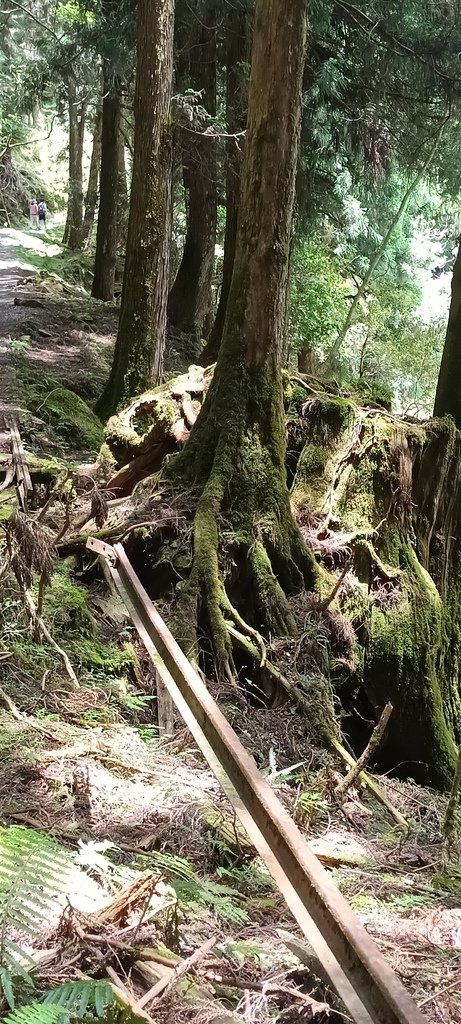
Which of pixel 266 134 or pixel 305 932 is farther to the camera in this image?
pixel 266 134

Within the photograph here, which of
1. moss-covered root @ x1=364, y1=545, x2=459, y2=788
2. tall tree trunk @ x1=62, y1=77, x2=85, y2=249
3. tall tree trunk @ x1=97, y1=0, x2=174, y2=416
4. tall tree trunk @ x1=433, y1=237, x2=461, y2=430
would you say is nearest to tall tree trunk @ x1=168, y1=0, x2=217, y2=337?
tall tree trunk @ x1=97, y1=0, x2=174, y2=416

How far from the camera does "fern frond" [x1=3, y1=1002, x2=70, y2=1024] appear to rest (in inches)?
63.6

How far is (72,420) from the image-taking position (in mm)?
9547

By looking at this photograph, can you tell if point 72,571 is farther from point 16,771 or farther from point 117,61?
point 117,61

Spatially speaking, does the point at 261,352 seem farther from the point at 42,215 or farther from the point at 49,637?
the point at 42,215

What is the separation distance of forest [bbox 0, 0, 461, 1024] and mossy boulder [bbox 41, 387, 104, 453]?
0.17 ft

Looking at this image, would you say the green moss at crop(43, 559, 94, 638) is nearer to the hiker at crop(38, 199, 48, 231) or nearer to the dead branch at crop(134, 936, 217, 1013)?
the dead branch at crop(134, 936, 217, 1013)

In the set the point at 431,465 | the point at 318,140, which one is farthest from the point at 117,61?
the point at 431,465

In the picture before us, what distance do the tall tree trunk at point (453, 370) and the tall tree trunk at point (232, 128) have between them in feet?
11.9

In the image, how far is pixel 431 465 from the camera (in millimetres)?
6656

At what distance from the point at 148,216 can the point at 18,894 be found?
8.78 meters

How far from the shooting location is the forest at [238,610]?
2.28m

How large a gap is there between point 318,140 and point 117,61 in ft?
11.5

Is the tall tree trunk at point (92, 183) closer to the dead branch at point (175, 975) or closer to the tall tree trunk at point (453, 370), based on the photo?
the tall tree trunk at point (453, 370)
